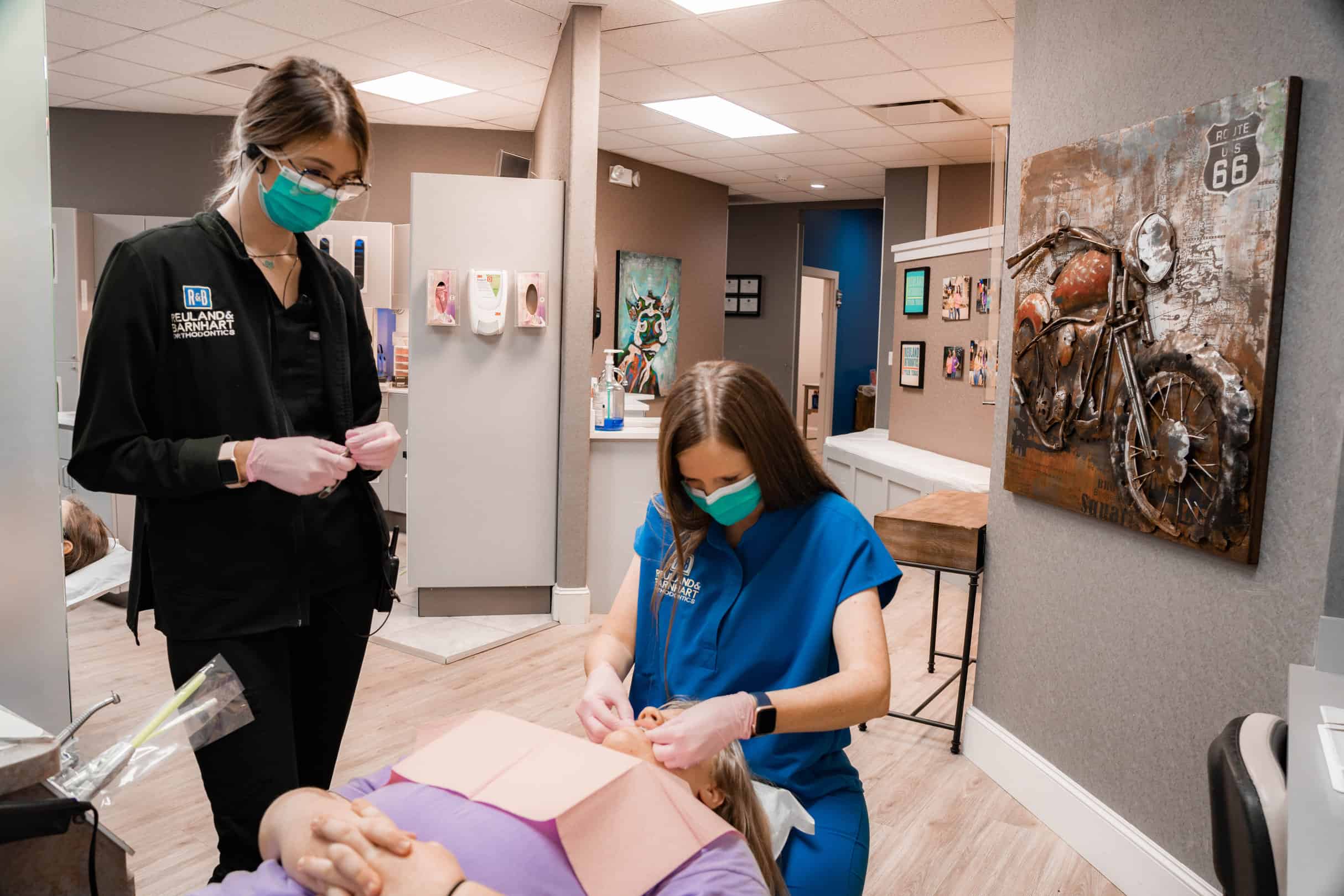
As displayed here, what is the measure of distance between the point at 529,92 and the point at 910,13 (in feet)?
8.23

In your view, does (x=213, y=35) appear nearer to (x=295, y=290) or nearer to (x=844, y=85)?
(x=844, y=85)

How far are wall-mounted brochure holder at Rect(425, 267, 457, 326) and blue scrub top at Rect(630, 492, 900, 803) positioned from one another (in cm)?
277

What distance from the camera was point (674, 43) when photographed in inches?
187

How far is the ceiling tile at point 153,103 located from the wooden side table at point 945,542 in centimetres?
578

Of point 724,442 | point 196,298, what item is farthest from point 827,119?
point 196,298

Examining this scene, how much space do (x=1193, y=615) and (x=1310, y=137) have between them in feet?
3.36

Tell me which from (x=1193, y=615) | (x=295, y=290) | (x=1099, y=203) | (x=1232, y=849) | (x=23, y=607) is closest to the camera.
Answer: (x=1232, y=849)

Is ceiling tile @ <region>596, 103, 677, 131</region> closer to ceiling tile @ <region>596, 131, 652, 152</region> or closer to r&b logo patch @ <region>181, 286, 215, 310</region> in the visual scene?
ceiling tile @ <region>596, 131, 652, 152</region>

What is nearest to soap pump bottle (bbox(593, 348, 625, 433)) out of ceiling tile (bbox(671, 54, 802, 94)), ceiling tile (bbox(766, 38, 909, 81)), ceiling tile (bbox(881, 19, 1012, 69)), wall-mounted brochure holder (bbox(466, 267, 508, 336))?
wall-mounted brochure holder (bbox(466, 267, 508, 336))

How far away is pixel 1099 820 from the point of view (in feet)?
7.83

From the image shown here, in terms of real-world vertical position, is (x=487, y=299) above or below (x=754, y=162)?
below

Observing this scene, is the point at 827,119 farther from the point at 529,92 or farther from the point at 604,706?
the point at 604,706

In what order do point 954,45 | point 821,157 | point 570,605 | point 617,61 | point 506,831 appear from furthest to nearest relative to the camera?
1. point 821,157
2. point 617,61
3. point 954,45
4. point 570,605
5. point 506,831

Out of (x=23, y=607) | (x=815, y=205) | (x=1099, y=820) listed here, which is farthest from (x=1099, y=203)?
(x=815, y=205)
